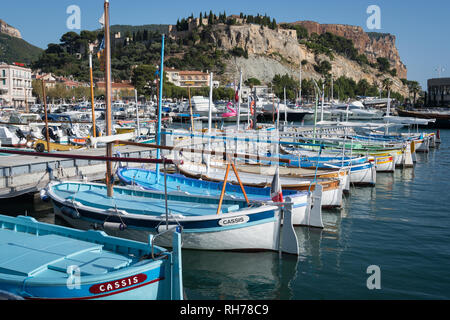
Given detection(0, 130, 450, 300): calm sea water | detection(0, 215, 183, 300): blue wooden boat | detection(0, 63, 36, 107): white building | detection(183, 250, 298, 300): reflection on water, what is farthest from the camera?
detection(0, 63, 36, 107): white building

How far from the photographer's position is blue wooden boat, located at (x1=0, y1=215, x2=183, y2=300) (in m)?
8.47

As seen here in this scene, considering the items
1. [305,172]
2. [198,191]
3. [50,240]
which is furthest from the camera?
[305,172]

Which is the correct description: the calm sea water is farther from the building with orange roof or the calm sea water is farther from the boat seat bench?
the building with orange roof

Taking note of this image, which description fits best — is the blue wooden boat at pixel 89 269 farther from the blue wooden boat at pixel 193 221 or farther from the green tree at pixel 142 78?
the green tree at pixel 142 78

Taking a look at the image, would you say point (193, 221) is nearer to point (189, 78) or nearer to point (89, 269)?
point (89, 269)

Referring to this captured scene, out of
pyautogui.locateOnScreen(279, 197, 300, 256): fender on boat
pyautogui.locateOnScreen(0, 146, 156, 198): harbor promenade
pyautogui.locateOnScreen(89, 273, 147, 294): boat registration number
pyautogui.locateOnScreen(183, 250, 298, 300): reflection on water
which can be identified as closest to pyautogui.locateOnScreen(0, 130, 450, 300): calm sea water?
pyautogui.locateOnScreen(183, 250, 298, 300): reflection on water

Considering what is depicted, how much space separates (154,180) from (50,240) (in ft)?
37.1

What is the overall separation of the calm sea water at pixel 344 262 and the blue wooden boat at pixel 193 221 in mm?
618

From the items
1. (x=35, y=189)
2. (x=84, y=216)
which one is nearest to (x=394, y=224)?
(x=84, y=216)

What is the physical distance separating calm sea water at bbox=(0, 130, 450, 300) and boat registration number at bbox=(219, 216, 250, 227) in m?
1.38

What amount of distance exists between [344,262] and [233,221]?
4.44 m

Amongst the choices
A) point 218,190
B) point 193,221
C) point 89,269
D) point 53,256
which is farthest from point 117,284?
point 218,190

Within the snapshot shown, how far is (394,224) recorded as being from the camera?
20.1 m
